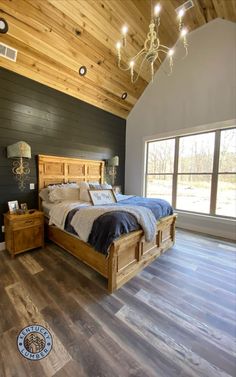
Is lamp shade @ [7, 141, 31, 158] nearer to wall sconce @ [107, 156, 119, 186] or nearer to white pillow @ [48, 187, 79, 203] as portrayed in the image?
white pillow @ [48, 187, 79, 203]

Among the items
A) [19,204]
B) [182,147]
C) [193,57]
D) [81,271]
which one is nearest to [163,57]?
[193,57]

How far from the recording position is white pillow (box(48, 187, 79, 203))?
10.2ft

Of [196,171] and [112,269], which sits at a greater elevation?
[196,171]

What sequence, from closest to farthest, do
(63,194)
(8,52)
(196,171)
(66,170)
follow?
(8,52), (63,194), (66,170), (196,171)

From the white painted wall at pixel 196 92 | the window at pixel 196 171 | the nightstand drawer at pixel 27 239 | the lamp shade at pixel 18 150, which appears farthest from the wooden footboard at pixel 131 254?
the white painted wall at pixel 196 92

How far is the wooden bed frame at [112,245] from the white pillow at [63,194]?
1.37 feet

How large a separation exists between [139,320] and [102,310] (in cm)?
37

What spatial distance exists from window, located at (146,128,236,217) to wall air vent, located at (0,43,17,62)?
11.7ft

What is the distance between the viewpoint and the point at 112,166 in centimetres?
504

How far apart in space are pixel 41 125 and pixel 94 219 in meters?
2.34

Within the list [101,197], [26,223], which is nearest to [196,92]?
[101,197]

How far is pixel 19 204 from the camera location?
10.2ft

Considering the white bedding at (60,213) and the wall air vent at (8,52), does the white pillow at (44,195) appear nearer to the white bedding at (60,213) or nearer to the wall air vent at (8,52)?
the white bedding at (60,213)

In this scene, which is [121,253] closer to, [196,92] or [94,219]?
[94,219]
